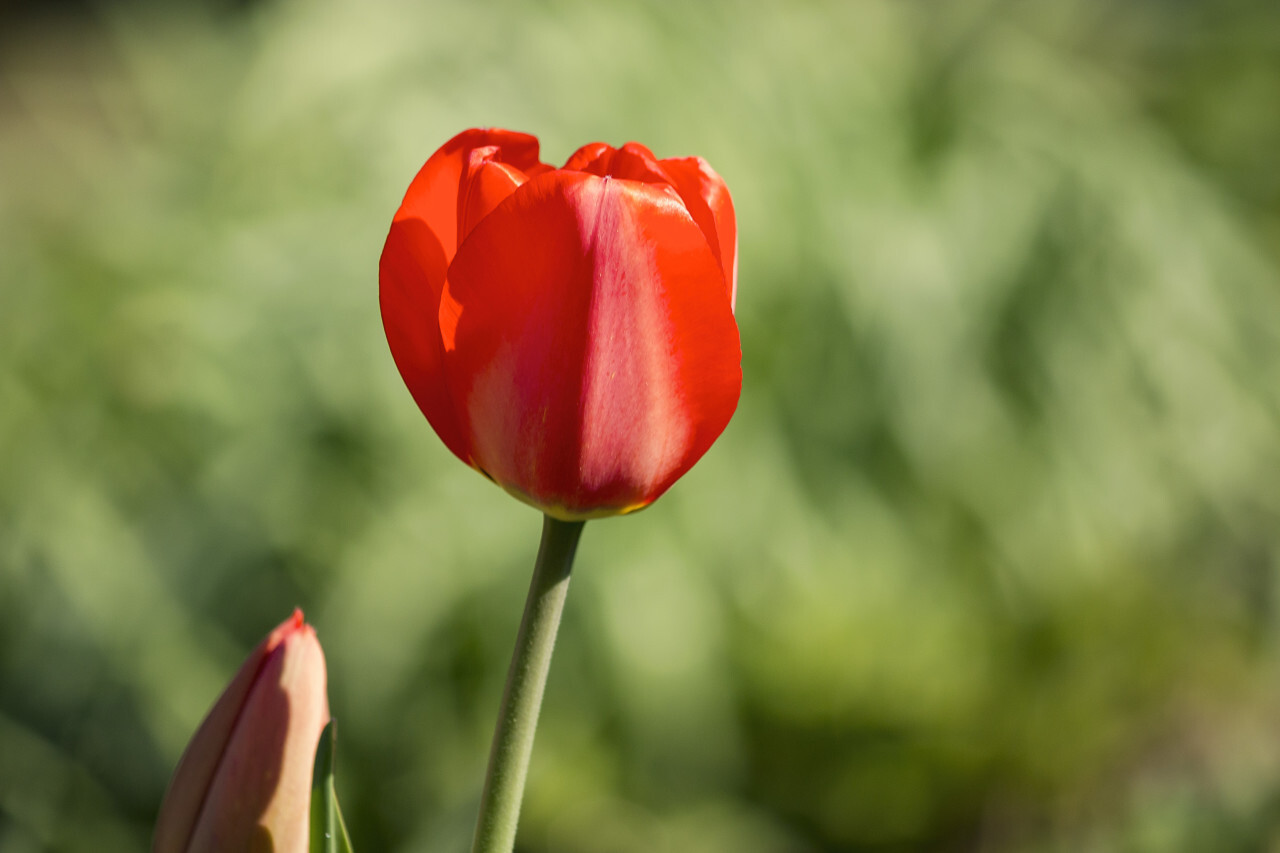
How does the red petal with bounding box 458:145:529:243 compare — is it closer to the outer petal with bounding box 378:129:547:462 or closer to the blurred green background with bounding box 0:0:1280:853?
the outer petal with bounding box 378:129:547:462

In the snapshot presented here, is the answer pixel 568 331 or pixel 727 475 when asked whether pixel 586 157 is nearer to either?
pixel 568 331

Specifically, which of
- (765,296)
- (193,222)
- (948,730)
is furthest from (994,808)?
(193,222)

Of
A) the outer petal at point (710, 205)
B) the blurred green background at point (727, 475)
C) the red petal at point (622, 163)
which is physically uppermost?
the blurred green background at point (727, 475)

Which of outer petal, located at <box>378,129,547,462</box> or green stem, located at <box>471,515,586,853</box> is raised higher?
outer petal, located at <box>378,129,547,462</box>

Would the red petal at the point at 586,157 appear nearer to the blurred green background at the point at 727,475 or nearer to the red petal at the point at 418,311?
the red petal at the point at 418,311

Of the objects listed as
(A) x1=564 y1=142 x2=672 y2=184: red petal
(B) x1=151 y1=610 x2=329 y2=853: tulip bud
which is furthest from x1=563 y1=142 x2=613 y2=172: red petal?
(B) x1=151 y1=610 x2=329 y2=853: tulip bud

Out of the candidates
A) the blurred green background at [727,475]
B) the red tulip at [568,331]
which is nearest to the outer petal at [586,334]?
the red tulip at [568,331]

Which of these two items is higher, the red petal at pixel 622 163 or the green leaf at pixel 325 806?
the red petal at pixel 622 163
